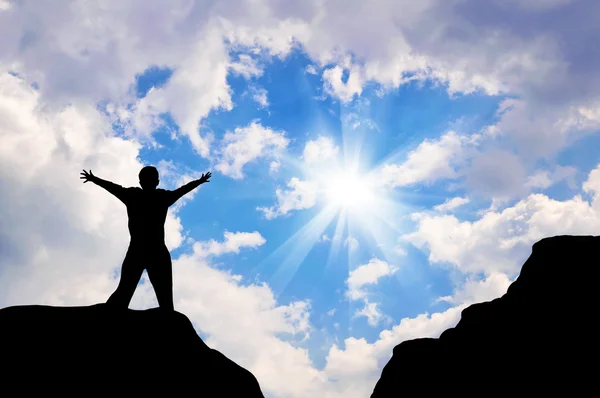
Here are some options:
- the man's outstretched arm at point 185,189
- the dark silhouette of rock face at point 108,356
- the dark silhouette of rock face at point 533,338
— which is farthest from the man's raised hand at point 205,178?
the dark silhouette of rock face at point 533,338

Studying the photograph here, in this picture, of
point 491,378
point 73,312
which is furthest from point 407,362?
point 73,312

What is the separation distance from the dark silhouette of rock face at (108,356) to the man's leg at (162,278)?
23 centimetres

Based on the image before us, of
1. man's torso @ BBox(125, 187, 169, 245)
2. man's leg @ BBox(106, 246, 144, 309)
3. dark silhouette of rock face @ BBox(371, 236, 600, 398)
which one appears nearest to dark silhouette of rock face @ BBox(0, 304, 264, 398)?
man's leg @ BBox(106, 246, 144, 309)

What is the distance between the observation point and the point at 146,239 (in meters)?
9.69

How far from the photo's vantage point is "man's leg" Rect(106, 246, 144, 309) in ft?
31.1

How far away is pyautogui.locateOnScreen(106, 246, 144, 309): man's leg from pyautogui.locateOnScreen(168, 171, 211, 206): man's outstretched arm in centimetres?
133

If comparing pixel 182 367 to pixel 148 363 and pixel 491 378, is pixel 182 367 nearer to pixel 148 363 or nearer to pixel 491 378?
pixel 148 363

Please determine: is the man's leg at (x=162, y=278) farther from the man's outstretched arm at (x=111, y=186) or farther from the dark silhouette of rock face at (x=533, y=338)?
the dark silhouette of rock face at (x=533, y=338)

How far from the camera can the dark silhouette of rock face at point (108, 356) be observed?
7.83m

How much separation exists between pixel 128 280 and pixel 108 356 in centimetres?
165

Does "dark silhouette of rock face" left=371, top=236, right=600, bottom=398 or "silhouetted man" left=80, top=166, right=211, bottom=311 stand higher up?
"silhouetted man" left=80, top=166, right=211, bottom=311

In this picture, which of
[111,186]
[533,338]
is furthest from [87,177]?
[533,338]

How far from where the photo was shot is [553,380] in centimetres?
868

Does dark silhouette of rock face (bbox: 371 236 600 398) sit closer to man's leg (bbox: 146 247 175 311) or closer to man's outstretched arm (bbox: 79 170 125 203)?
man's leg (bbox: 146 247 175 311)
